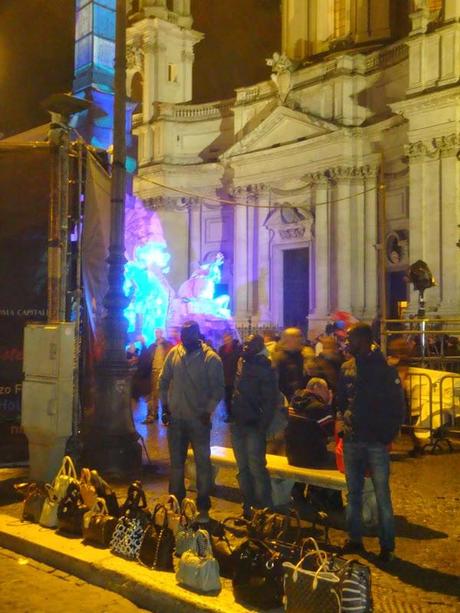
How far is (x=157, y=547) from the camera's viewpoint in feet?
17.8

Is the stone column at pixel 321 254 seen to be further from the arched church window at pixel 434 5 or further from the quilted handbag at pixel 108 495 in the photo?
the quilted handbag at pixel 108 495

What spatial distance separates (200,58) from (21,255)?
32881 millimetres

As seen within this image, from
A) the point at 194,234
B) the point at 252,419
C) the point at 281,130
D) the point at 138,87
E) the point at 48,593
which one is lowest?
the point at 48,593

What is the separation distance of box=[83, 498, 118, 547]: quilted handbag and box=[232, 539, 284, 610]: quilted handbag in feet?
4.57

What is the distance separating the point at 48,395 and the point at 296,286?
72.1 ft

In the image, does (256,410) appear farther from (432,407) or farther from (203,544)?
(432,407)

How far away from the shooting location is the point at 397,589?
5.18 m

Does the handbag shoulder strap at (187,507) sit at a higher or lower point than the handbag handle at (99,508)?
higher

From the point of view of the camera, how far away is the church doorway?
28547 mm

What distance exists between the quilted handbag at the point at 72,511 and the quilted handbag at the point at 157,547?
897mm

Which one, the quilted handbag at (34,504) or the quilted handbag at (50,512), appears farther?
the quilted handbag at (34,504)

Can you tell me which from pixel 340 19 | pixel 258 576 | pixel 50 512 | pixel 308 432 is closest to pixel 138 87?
pixel 340 19

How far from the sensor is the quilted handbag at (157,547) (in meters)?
5.42

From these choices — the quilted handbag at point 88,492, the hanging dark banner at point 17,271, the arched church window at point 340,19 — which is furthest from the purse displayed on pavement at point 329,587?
the arched church window at point 340,19
